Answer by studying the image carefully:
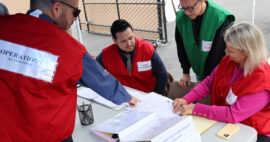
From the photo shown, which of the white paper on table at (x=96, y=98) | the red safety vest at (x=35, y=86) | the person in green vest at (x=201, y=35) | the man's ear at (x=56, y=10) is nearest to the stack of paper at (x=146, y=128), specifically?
the white paper on table at (x=96, y=98)

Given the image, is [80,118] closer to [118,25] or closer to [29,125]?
[29,125]

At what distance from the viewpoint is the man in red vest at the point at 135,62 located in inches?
80.3

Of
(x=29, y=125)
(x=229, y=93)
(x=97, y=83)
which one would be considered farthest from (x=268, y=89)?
(x=29, y=125)

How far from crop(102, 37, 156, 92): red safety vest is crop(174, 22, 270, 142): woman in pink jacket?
2.62 ft

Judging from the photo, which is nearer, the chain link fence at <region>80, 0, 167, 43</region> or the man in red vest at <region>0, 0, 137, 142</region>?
the man in red vest at <region>0, 0, 137, 142</region>

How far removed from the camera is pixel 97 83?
1.06m

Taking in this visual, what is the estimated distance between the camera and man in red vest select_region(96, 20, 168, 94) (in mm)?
2039

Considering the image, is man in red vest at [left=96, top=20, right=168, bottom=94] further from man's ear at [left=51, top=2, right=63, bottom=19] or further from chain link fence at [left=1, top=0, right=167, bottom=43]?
chain link fence at [left=1, top=0, right=167, bottom=43]

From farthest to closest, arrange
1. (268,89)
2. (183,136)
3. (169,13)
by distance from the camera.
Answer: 1. (169,13)
2. (268,89)
3. (183,136)

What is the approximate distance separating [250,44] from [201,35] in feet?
1.77

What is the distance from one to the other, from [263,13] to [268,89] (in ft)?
21.1

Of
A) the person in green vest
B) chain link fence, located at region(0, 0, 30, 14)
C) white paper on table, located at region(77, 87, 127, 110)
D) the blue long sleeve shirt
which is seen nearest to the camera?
the blue long sleeve shirt

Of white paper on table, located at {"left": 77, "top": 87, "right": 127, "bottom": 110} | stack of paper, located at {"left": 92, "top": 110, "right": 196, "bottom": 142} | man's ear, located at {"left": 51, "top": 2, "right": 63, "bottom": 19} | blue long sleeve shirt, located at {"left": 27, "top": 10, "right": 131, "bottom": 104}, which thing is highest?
man's ear, located at {"left": 51, "top": 2, "right": 63, "bottom": 19}

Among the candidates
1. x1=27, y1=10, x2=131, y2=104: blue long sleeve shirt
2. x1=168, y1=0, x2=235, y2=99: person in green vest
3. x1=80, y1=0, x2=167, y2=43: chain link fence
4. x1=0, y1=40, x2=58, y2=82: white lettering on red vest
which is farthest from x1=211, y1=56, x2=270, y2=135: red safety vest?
x1=80, y1=0, x2=167, y2=43: chain link fence
